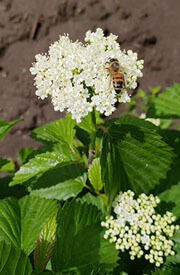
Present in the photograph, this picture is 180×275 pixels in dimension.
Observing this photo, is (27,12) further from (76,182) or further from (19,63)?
(76,182)

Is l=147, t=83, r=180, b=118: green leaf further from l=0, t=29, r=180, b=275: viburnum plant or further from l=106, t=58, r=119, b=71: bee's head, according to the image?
l=106, t=58, r=119, b=71: bee's head

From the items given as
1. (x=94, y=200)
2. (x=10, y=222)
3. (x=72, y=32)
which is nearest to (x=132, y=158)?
(x=94, y=200)

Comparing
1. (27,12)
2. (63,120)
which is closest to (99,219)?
(63,120)

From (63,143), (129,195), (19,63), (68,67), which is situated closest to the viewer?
(68,67)

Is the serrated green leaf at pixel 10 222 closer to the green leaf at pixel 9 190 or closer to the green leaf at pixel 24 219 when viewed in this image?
the green leaf at pixel 24 219

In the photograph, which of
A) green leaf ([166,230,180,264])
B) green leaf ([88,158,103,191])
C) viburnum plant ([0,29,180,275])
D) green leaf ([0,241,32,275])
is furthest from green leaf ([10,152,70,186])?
green leaf ([166,230,180,264])

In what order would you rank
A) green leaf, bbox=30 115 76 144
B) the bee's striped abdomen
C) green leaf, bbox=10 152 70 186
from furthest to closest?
green leaf, bbox=30 115 76 144
green leaf, bbox=10 152 70 186
the bee's striped abdomen
